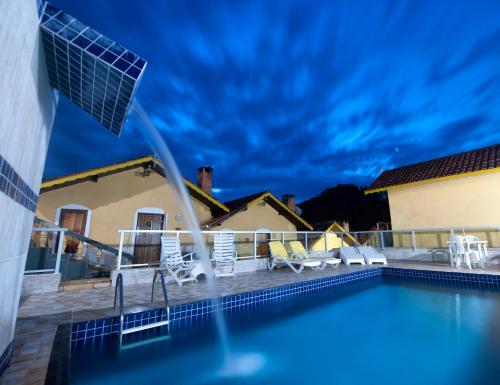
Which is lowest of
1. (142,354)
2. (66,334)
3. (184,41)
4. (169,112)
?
(142,354)

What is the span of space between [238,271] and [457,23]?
46.1 ft

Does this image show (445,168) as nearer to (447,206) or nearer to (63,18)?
(447,206)

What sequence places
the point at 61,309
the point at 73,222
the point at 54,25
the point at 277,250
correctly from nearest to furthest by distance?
the point at 54,25
the point at 61,309
the point at 277,250
the point at 73,222

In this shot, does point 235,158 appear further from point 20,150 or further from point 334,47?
point 20,150

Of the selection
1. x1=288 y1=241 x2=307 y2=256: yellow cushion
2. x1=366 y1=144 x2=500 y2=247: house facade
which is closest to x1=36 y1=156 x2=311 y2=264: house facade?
x1=288 y1=241 x2=307 y2=256: yellow cushion

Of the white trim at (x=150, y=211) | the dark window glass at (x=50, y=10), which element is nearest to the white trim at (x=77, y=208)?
the white trim at (x=150, y=211)

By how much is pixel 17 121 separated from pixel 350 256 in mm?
11023

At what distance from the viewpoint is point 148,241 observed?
10.6 m

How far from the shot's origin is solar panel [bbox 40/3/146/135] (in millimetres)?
2131

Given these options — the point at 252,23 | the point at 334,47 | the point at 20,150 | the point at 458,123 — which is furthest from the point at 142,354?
the point at 458,123

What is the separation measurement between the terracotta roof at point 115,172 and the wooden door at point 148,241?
2.13 metres

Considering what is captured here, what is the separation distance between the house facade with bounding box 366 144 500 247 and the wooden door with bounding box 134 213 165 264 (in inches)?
433

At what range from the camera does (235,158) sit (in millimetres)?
46156

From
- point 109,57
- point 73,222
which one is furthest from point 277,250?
point 109,57
